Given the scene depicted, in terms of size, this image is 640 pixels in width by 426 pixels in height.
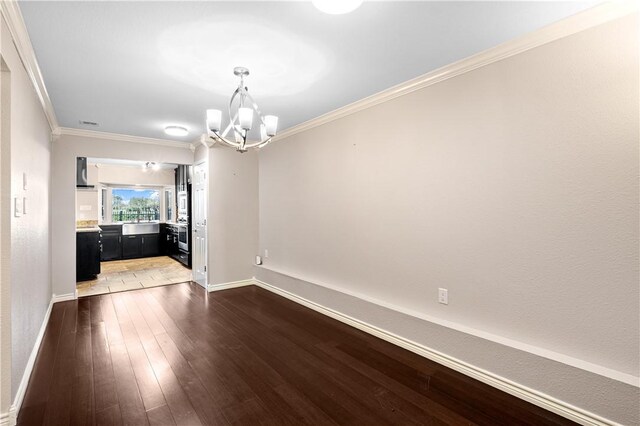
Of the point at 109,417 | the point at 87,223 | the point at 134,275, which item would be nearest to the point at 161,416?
the point at 109,417

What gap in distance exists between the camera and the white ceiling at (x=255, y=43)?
1.82 m

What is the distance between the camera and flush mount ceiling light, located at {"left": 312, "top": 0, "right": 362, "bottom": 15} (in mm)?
1716

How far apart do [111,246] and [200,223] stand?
12.9ft

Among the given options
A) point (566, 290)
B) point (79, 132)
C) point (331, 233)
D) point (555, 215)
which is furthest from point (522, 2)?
point (79, 132)

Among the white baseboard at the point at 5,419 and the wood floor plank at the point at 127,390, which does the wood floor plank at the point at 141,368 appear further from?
the white baseboard at the point at 5,419

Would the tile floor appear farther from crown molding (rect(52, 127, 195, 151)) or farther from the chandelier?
the chandelier

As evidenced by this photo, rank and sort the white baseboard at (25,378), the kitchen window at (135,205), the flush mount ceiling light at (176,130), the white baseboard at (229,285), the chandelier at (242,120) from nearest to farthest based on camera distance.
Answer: the white baseboard at (25,378), the chandelier at (242,120), the flush mount ceiling light at (176,130), the white baseboard at (229,285), the kitchen window at (135,205)

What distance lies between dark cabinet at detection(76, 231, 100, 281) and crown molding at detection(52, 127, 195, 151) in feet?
6.66

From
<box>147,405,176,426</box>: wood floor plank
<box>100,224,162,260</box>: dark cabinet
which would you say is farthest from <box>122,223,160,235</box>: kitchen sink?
<box>147,405,176,426</box>: wood floor plank

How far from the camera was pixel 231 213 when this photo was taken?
5.16m

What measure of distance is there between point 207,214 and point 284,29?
3563mm

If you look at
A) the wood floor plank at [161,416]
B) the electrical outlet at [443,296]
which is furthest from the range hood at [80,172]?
the electrical outlet at [443,296]

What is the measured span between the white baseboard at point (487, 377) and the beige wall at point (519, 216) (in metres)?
0.05

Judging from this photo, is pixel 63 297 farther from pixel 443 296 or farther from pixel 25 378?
pixel 443 296
